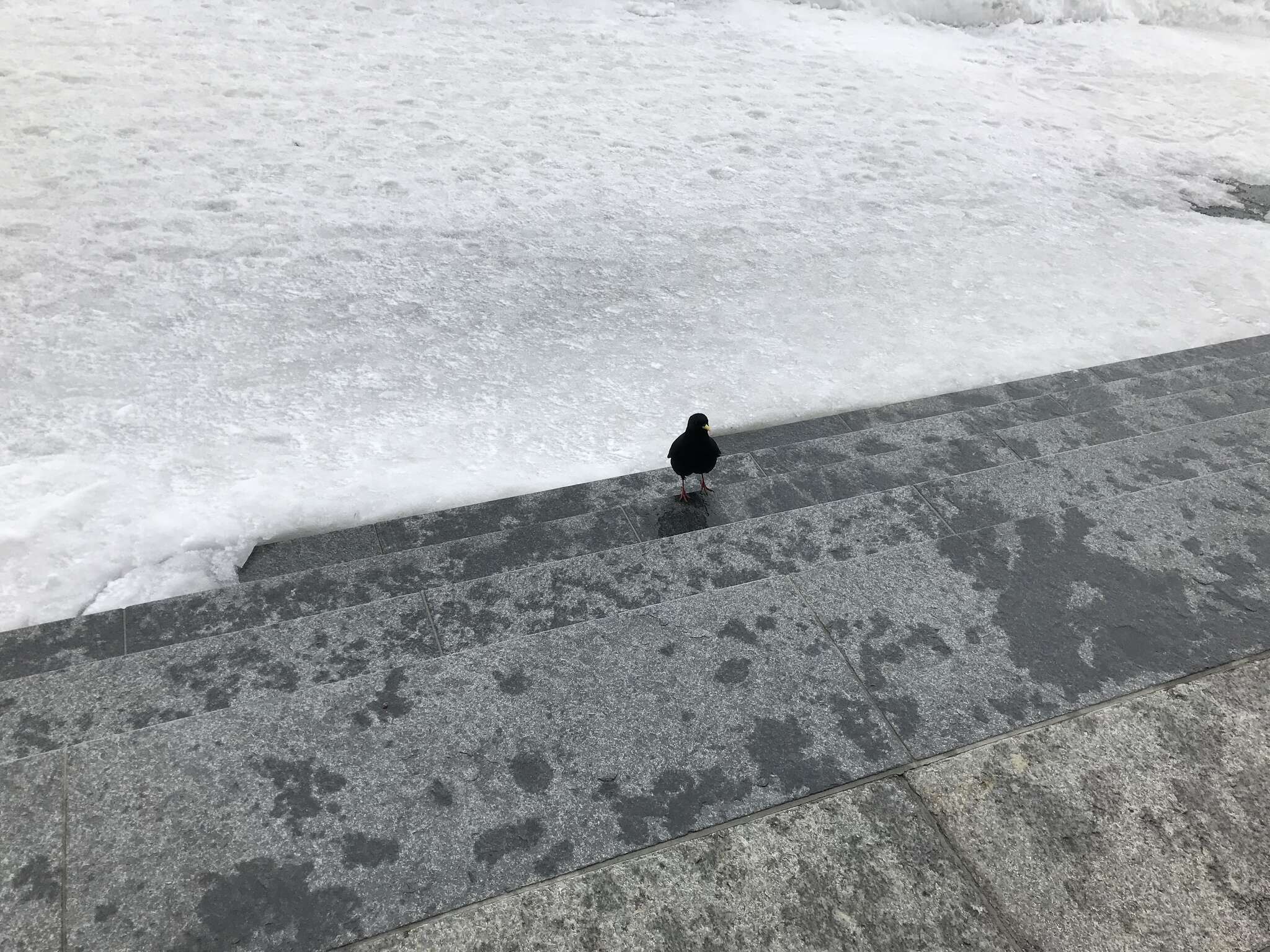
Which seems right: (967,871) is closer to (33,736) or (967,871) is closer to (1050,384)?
(33,736)

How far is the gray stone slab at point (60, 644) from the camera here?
3254 millimetres

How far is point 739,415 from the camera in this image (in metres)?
5.21

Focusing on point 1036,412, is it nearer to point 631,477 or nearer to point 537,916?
point 631,477

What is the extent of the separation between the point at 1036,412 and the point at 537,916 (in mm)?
3885

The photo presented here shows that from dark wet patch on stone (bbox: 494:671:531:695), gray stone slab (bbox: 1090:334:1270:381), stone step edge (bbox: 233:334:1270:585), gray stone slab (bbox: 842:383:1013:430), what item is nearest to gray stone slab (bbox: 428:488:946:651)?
dark wet patch on stone (bbox: 494:671:531:695)

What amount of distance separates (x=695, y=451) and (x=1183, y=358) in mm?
3790

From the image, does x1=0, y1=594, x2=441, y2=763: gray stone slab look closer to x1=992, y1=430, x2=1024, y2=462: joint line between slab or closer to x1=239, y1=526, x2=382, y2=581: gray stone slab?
x1=239, y1=526, x2=382, y2=581: gray stone slab

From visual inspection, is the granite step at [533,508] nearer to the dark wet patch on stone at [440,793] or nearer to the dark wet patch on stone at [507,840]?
the dark wet patch on stone at [440,793]

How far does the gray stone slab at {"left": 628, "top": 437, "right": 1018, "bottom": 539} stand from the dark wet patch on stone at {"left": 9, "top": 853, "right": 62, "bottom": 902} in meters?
2.34

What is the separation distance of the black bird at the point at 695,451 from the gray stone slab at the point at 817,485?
0.20 m

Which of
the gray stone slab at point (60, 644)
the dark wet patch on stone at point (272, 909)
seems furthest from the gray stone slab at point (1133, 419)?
the gray stone slab at point (60, 644)

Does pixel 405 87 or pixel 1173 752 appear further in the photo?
pixel 405 87

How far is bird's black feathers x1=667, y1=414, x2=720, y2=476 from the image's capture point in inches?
157

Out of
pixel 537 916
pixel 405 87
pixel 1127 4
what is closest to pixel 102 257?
pixel 405 87
